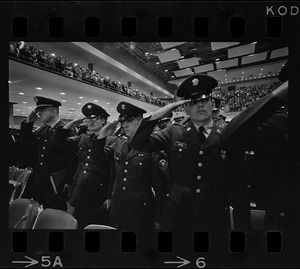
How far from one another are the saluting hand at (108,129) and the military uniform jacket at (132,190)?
11cm

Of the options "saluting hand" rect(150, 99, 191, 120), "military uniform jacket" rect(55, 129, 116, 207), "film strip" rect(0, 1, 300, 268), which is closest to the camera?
"film strip" rect(0, 1, 300, 268)

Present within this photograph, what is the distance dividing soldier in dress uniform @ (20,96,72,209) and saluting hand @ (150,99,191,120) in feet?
2.80

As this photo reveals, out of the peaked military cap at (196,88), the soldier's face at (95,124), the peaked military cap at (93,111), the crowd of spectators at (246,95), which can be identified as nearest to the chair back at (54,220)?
the soldier's face at (95,124)

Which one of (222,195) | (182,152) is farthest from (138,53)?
(222,195)

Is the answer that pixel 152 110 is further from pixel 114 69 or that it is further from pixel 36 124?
pixel 36 124

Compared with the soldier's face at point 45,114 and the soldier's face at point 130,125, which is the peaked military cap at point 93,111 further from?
the soldier's face at point 45,114

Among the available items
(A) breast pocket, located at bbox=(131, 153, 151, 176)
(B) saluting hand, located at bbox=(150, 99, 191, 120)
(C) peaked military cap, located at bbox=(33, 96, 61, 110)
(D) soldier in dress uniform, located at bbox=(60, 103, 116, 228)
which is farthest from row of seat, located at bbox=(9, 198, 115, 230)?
(B) saluting hand, located at bbox=(150, 99, 191, 120)

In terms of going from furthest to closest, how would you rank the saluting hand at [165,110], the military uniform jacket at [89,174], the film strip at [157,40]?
the military uniform jacket at [89,174], the saluting hand at [165,110], the film strip at [157,40]

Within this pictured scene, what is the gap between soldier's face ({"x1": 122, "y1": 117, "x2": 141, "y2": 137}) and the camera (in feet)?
4.95

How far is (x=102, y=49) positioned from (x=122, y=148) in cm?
84

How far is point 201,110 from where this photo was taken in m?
1.47

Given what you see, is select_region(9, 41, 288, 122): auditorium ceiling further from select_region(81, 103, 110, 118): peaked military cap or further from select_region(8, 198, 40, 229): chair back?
select_region(8, 198, 40, 229): chair back

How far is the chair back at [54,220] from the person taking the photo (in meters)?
1.43

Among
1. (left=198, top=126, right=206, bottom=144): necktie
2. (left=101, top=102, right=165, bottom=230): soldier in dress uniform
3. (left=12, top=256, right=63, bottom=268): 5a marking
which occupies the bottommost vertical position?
(left=12, top=256, right=63, bottom=268): 5a marking
